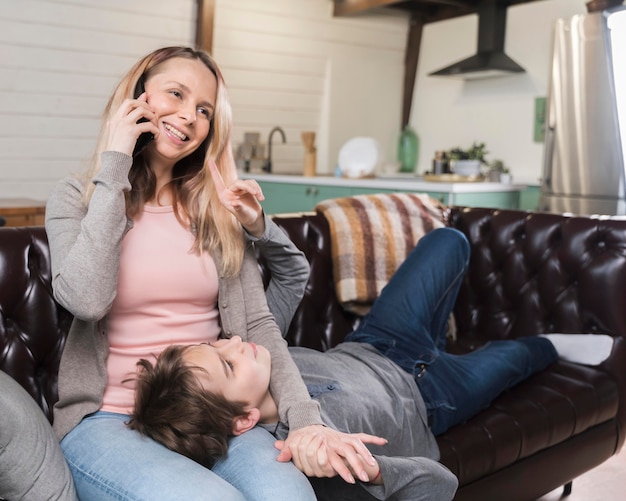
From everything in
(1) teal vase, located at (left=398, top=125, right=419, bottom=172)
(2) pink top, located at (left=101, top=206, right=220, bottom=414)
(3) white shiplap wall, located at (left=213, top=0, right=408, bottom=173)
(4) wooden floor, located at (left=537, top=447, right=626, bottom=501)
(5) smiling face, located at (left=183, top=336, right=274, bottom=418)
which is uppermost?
(3) white shiplap wall, located at (left=213, top=0, right=408, bottom=173)

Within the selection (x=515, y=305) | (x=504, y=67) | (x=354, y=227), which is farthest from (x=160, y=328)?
(x=504, y=67)

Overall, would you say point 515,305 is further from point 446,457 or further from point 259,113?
point 259,113

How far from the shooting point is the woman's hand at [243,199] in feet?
5.62

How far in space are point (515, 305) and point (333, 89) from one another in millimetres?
4095

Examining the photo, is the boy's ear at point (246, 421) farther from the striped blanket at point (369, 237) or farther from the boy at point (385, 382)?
the striped blanket at point (369, 237)

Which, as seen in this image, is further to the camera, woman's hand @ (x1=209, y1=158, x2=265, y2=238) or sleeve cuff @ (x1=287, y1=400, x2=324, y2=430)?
woman's hand @ (x1=209, y1=158, x2=265, y2=238)

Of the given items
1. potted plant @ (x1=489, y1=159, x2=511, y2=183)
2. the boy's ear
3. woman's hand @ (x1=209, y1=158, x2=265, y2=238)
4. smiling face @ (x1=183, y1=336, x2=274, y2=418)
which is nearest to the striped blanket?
woman's hand @ (x1=209, y1=158, x2=265, y2=238)

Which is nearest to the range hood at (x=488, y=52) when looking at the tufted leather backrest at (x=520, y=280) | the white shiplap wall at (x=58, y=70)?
the white shiplap wall at (x=58, y=70)

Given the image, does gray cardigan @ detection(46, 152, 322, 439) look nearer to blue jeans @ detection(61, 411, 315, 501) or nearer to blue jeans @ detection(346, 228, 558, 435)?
blue jeans @ detection(61, 411, 315, 501)

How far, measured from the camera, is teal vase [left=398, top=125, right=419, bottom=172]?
653cm

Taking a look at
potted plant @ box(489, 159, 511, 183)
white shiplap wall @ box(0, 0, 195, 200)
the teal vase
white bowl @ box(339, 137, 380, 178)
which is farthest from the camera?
the teal vase

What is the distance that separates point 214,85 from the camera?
5.93 ft

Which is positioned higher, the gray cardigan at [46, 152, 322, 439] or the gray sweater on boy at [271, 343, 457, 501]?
the gray cardigan at [46, 152, 322, 439]

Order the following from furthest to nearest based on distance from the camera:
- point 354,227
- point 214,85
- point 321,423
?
point 354,227
point 214,85
point 321,423
